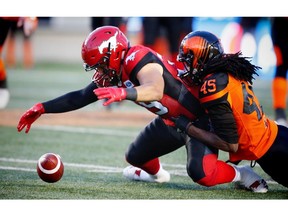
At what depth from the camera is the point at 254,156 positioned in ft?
15.0

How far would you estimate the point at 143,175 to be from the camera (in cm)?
519

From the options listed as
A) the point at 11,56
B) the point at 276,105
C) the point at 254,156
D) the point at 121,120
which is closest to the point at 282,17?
the point at 276,105

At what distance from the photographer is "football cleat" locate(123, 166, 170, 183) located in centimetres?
512

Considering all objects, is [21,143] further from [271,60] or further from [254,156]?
[271,60]

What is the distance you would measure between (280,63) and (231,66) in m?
3.07

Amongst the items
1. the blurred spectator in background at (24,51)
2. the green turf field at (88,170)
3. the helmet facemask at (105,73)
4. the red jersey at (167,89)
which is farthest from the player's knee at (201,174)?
the blurred spectator in background at (24,51)

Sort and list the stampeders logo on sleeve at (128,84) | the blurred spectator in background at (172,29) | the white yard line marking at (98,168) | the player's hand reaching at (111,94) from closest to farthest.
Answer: the player's hand reaching at (111,94) < the stampeders logo on sleeve at (128,84) < the white yard line marking at (98,168) < the blurred spectator in background at (172,29)

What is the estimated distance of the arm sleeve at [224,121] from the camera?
4395 millimetres

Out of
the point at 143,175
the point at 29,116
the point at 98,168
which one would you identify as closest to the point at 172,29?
the point at 98,168

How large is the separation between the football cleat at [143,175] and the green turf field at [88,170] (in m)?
0.06

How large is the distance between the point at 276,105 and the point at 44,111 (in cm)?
324

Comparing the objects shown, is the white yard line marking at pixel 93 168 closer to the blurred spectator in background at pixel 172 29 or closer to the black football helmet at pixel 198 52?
the black football helmet at pixel 198 52

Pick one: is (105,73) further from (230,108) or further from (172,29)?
(172,29)

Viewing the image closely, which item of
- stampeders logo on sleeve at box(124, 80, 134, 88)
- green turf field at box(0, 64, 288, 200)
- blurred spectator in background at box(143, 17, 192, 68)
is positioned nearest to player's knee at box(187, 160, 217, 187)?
green turf field at box(0, 64, 288, 200)
